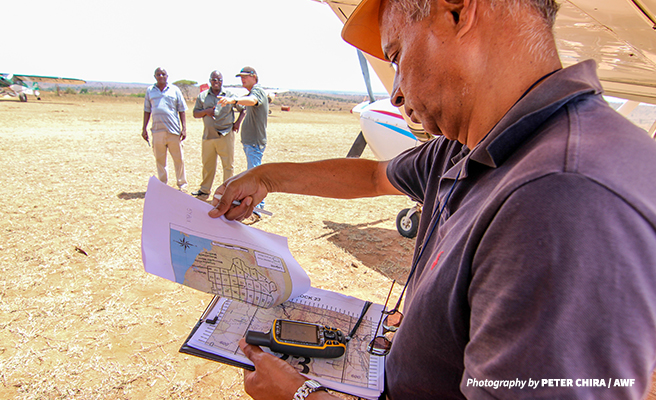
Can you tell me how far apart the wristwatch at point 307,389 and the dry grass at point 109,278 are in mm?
1684

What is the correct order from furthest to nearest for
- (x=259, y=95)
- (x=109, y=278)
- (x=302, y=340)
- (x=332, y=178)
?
(x=259, y=95)
(x=109, y=278)
(x=332, y=178)
(x=302, y=340)

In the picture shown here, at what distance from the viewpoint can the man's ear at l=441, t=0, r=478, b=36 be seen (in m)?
0.79

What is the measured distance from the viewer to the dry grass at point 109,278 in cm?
251

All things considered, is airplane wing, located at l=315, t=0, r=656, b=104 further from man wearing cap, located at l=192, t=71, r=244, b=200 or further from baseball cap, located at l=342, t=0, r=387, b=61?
man wearing cap, located at l=192, t=71, r=244, b=200

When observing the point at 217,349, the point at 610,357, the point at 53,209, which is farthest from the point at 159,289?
the point at 610,357

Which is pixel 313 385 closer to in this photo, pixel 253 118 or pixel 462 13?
pixel 462 13

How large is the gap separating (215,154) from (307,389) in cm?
617

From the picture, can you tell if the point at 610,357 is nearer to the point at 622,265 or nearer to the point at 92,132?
the point at 622,265

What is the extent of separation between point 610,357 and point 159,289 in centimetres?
382

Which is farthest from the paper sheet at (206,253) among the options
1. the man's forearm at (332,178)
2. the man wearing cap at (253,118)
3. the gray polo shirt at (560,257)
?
the man wearing cap at (253,118)

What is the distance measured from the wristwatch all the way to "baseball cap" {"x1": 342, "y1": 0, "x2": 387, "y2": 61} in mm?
1029

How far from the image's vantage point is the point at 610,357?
45cm

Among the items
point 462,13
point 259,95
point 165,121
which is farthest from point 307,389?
point 165,121

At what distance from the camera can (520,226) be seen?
519 mm
